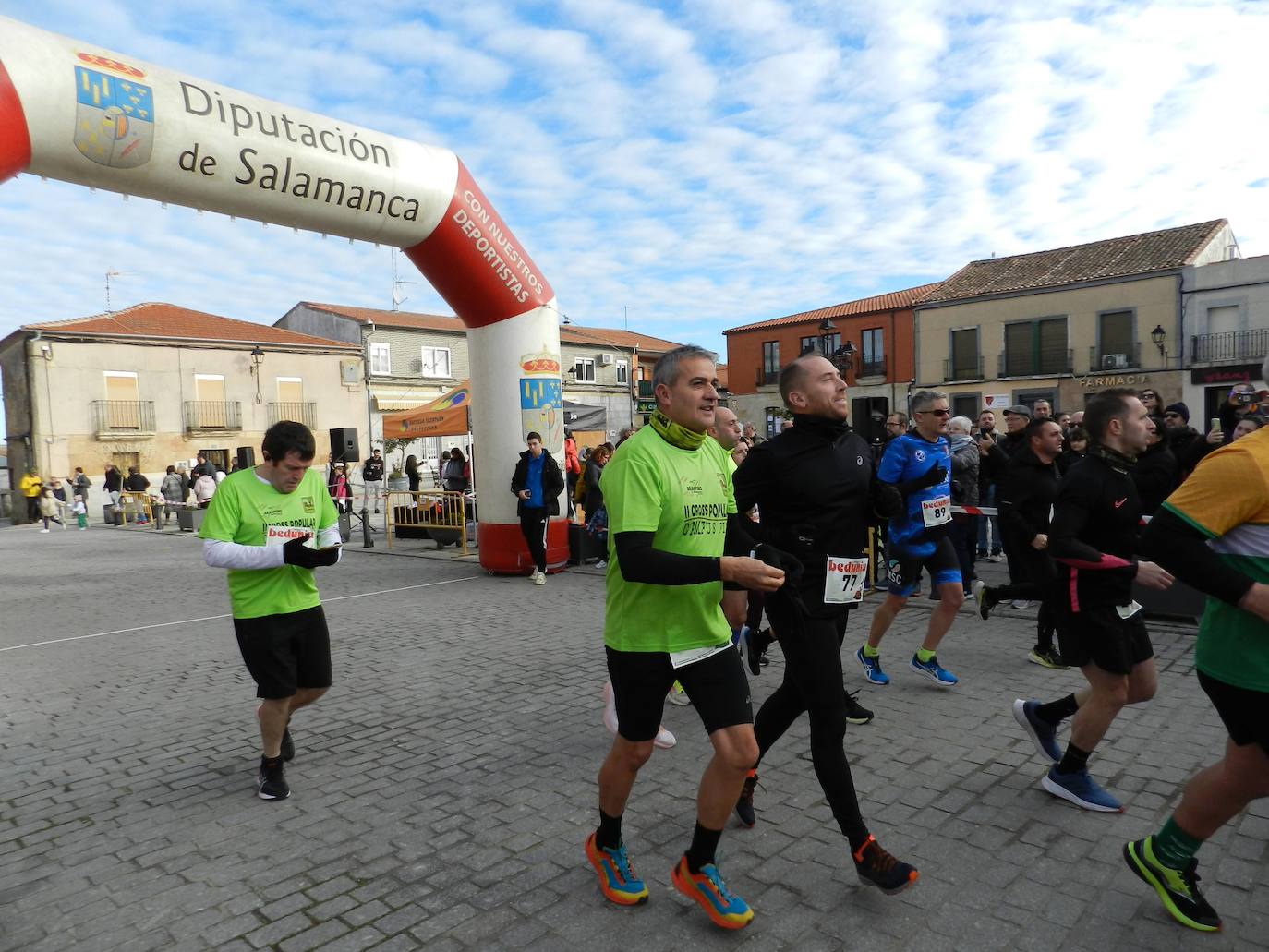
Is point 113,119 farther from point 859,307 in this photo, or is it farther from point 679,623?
point 859,307

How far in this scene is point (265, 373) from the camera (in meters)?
34.5

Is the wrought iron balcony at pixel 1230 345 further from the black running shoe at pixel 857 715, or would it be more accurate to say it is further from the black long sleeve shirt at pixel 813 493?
the black long sleeve shirt at pixel 813 493

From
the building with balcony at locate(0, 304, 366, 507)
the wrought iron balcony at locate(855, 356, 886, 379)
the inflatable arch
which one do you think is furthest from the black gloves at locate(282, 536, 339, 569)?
the wrought iron balcony at locate(855, 356, 886, 379)

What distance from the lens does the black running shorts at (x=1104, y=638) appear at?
11.3 feet

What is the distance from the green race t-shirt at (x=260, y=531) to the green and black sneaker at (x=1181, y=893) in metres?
3.60

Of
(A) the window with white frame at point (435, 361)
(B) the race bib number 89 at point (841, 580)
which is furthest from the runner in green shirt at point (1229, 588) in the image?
(A) the window with white frame at point (435, 361)

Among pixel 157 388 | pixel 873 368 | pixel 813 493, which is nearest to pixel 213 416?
pixel 157 388

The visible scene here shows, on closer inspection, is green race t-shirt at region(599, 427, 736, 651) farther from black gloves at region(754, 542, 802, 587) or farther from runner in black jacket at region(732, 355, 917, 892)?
runner in black jacket at region(732, 355, 917, 892)

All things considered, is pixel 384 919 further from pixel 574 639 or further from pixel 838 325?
pixel 838 325

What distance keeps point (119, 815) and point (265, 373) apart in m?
33.7

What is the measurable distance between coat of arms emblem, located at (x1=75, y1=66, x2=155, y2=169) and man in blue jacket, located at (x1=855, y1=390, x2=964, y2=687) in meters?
6.40

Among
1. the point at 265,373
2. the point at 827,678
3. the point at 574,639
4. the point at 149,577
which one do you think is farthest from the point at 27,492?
the point at 827,678

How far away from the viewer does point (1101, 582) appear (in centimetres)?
346

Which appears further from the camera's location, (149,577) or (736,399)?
(736,399)
